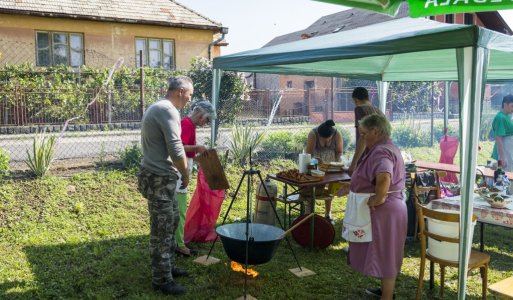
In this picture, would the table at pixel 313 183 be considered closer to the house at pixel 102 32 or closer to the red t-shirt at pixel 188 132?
the red t-shirt at pixel 188 132

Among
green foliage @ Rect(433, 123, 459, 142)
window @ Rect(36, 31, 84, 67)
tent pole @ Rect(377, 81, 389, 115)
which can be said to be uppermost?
Answer: window @ Rect(36, 31, 84, 67)

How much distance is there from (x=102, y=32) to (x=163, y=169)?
15553mm

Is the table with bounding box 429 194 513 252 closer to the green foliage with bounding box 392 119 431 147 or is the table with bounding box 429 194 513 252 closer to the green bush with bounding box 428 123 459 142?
the green foliage with bounding box 392 119 431 147

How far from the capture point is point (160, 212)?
12.9ft

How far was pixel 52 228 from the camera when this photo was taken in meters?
5.84

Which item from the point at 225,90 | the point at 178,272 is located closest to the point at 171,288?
the point at 178,272

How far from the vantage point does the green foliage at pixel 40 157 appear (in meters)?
7.02

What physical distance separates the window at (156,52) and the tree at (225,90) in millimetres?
6313

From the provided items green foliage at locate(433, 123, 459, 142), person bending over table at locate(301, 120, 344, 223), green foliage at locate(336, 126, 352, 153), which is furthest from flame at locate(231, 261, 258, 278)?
green foliage at locate(433, 123, 459, 142)

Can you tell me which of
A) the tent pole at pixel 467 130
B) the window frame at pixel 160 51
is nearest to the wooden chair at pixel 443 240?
the tent pole at pixel 467 130

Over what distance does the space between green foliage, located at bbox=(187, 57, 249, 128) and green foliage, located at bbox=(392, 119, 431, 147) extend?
511 centimetres

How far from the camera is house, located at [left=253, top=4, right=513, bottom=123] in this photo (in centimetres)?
1489

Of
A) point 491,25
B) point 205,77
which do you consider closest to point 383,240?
point 205,77

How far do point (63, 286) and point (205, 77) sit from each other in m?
9.28
